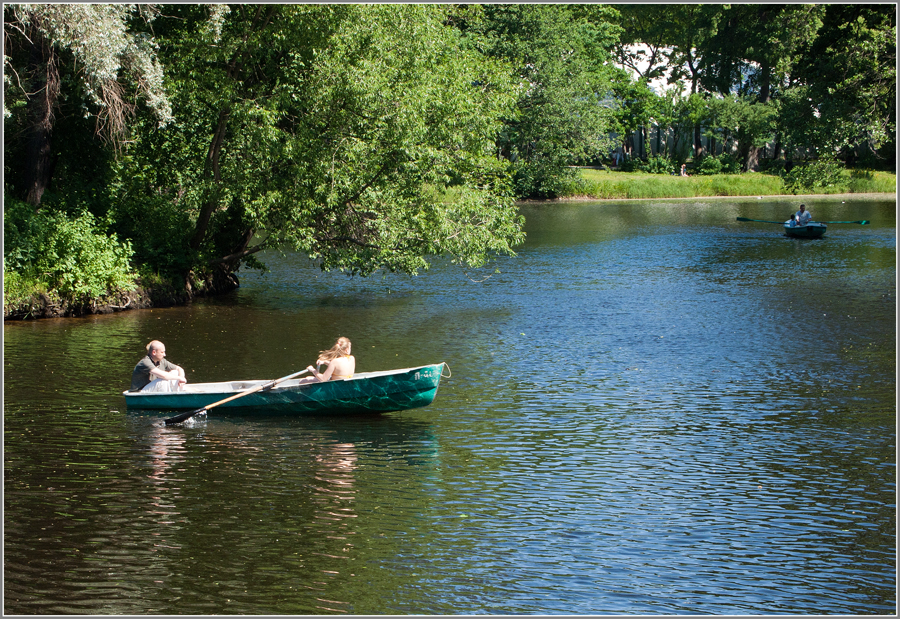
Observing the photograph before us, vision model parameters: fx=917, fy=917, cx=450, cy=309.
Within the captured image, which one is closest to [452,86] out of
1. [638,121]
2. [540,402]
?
[540,402]

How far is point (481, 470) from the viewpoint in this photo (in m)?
11.5

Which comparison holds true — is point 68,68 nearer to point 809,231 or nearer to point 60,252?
point 60,252

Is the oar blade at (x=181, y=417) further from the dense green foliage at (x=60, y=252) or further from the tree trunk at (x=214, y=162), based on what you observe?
the tree trunk at (x=214, y=162)

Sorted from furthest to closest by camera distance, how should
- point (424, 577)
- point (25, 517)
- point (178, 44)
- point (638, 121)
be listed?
point (638, 121) < point (178, 44) < point (25, 517) < point (424, 577)

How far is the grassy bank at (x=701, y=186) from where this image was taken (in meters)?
63.9

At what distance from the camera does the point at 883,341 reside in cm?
1909

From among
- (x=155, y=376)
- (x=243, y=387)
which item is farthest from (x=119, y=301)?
(x=243, y=387)

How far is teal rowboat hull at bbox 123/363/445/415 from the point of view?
13.4 metres

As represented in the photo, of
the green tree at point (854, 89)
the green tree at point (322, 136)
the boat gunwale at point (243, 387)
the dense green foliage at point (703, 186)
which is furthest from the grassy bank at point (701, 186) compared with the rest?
the boat gunwale at point (243, 387)

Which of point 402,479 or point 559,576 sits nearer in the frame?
point 559,576

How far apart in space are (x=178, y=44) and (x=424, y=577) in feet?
56.1

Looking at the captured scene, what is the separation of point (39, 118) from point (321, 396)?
495 inches

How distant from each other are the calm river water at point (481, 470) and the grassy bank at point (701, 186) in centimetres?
4100

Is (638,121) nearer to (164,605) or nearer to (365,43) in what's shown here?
(365,43)
